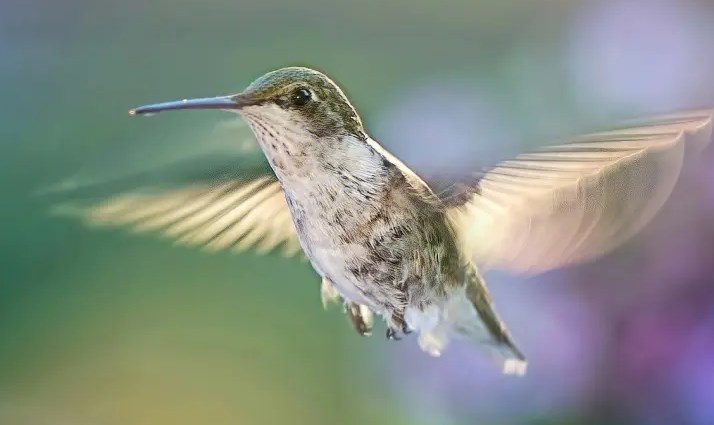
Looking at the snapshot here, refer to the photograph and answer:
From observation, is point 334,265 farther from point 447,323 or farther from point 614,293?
point 614,293

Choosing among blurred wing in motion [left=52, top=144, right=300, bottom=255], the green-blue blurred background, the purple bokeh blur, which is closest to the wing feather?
blurred wing in motion [left=52, top=144, right=300, bottom=255]

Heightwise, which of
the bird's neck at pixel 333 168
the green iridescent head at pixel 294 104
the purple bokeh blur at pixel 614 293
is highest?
the green iridescent head at pixel 294 104

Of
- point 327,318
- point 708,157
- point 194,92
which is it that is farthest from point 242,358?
point 708,157

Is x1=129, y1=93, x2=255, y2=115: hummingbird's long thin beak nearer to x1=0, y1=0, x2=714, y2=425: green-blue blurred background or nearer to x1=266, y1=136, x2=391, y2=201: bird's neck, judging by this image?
x1=266, y1=136, x2=391, y2=201: bird's neck

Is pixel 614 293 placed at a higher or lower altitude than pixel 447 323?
lower

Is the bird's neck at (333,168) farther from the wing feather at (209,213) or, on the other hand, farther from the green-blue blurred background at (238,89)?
the green-blue blurred background at (238,89)

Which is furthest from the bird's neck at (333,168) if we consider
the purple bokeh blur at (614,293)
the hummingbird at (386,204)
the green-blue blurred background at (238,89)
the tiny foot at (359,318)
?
the green-blue blurred background at (238,89)

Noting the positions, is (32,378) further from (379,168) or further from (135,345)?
(379,168)

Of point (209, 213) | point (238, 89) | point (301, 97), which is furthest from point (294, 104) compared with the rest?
point (238, 89)
